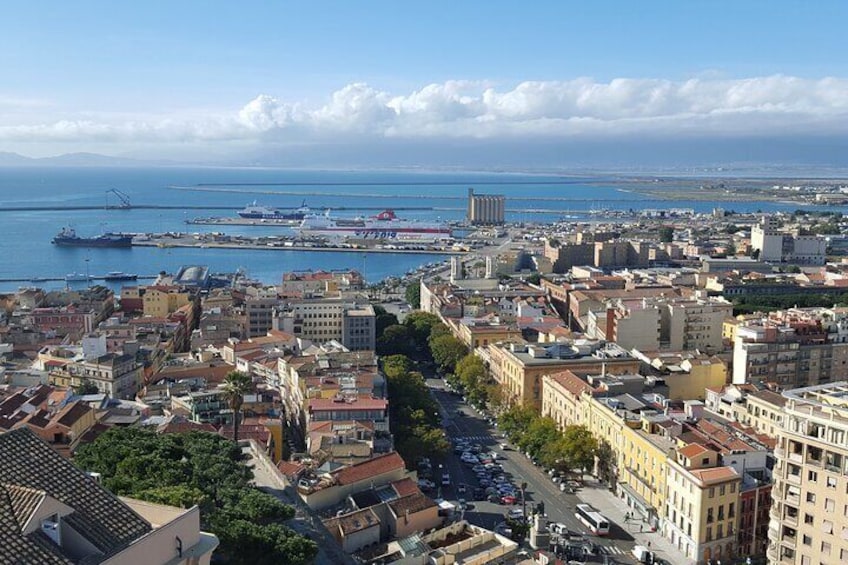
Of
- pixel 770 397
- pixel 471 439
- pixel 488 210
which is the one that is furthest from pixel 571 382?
pixel 488 210

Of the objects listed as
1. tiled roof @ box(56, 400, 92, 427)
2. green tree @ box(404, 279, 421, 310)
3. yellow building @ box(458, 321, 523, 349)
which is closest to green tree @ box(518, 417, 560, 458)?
yellow building @ box(458, 321, 523, 349)

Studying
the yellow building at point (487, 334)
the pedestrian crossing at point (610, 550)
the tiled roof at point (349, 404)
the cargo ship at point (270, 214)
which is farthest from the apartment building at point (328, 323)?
the cargo ship at point (270, 214)

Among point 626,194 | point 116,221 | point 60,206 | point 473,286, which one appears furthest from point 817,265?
point 626,194

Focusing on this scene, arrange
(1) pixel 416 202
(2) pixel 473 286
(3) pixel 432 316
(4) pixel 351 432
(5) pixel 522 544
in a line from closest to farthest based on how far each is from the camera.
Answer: (5) pixel 522 544 < (4) pixel 351 432 < (3) pixel 432 316 < (2) pixel 473 286 < (1) pixel 416 202

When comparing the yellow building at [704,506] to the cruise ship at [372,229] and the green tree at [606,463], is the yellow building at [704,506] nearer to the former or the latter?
the green tree at [606,463]

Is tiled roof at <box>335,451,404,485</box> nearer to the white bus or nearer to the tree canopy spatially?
the tree canopy

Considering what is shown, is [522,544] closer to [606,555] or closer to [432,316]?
[606,555]
